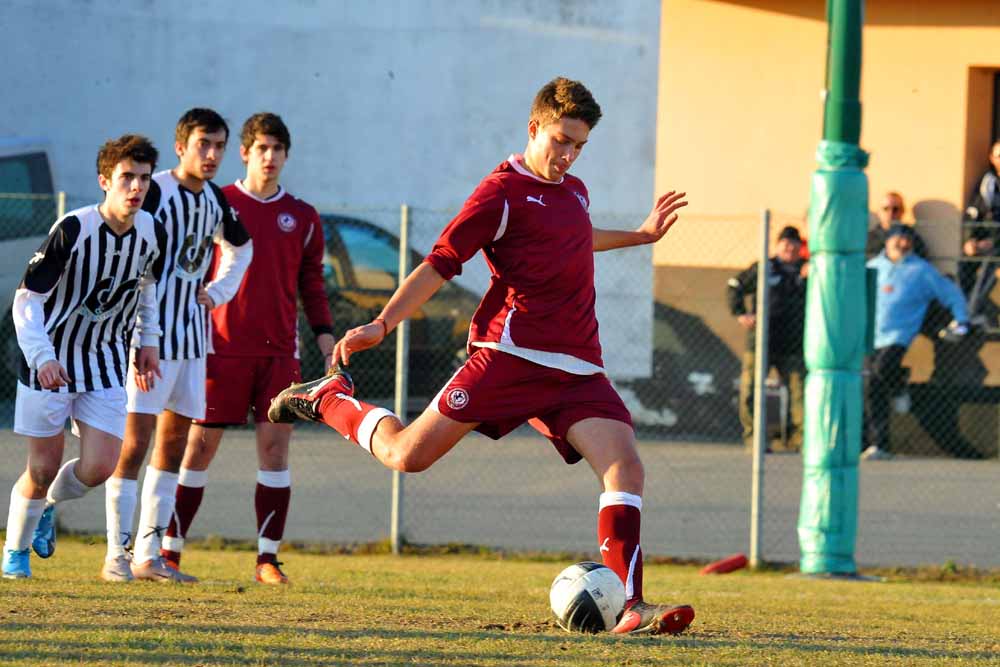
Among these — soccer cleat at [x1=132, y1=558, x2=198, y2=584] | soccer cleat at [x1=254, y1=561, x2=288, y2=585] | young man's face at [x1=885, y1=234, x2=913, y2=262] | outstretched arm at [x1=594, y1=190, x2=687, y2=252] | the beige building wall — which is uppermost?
the beige building wall

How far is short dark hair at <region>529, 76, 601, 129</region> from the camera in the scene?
6.24 metres

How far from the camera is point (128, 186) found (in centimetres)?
729

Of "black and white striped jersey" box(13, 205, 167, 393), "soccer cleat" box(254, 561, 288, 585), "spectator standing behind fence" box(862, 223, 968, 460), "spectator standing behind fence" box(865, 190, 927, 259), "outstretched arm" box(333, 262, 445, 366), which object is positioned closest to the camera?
"outstretched arm" box(333, 262, 445, 366)

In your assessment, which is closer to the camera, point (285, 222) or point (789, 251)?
point (285, 222)

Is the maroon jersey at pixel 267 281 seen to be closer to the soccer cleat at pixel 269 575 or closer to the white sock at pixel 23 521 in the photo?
the soccer cleat at pixel 269 575

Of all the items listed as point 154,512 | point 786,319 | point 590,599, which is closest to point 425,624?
point 590,599

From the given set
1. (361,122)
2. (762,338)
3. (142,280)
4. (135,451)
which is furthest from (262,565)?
(361,122)

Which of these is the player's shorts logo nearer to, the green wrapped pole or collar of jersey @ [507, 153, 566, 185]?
collar of jersey @ [507, 153, 566, 185]

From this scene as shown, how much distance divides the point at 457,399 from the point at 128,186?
199cm

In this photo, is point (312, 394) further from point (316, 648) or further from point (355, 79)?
point (355, 79)

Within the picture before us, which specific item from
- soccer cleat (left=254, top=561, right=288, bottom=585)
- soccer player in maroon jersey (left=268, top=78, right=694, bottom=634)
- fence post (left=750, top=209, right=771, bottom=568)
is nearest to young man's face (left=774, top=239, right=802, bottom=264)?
fence post (left=750, top=209, right=771, bottom=568)

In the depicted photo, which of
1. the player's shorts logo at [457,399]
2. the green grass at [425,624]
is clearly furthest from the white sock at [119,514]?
the player's shorts logo at [457,399]

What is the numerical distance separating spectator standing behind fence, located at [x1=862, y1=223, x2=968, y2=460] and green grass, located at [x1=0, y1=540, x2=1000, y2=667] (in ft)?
17.6

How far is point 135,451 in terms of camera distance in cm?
791
